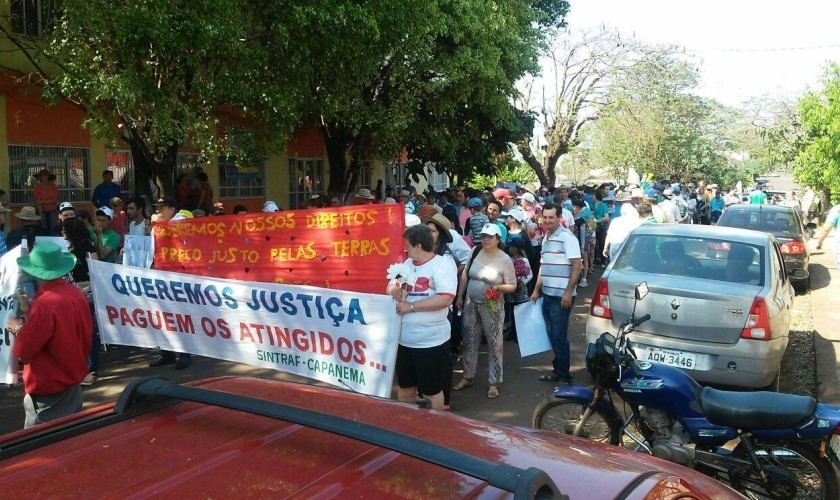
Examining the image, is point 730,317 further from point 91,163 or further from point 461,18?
point 91,163

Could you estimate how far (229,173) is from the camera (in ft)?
66.7

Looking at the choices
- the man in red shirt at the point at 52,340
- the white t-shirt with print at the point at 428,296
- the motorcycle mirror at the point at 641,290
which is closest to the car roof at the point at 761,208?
the motorcycle mirror at the point at 641,290

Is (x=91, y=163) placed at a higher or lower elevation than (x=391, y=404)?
higher

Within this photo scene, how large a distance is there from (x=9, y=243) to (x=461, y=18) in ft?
33.3

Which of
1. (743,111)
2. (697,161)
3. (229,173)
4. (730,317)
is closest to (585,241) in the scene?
(730,317)

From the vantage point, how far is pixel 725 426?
4.72 meters

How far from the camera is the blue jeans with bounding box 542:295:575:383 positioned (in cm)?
747

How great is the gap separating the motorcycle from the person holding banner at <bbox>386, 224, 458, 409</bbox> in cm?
102

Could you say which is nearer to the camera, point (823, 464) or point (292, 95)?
point (823, 464)

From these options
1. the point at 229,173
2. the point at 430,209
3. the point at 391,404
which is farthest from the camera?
the point at 229,173

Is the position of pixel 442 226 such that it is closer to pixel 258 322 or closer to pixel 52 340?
pixel 258 322

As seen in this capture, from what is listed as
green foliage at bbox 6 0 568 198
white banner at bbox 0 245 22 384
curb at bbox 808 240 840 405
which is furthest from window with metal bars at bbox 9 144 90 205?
curb at bbox 808 240 840 405

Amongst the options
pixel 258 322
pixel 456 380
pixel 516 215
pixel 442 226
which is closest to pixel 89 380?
pixel 258 322

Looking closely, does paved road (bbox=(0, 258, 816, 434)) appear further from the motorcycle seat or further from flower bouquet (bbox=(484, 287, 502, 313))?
the motorcycle seat
